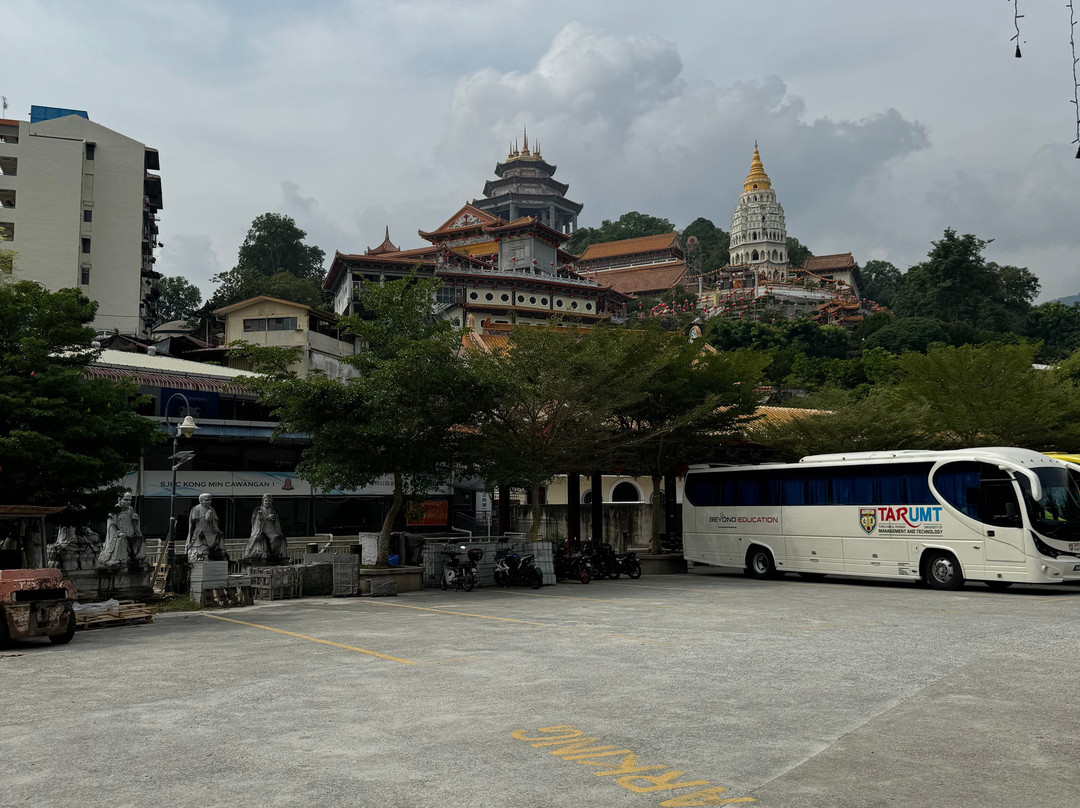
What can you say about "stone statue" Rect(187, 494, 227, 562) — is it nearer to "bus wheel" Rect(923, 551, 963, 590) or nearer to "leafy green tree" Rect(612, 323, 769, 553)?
"leafy green tree" Rect(612, 323, 769, 553)

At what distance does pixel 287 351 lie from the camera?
819 inches

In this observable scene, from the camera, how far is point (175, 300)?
92.2 m

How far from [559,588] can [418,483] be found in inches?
165

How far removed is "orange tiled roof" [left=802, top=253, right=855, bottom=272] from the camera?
418 feet

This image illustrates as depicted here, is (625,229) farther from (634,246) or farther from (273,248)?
(273,248)

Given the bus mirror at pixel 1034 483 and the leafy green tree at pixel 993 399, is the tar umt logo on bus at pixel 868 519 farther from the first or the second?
the leafy green tree at pixel 993 399

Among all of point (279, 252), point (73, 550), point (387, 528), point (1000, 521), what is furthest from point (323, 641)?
point (279, 252)

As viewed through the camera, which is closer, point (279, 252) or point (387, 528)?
point (387, 528)

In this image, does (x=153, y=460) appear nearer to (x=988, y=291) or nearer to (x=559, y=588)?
(x=559, y=588)

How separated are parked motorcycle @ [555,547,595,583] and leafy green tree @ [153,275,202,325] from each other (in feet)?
250

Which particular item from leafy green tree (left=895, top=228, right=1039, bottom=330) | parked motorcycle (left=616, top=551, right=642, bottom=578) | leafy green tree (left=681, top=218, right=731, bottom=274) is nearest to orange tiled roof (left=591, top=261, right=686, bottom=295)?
leafy green tree (left=681, top=218, right=731, bottom=274)

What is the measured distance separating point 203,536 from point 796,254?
427 ft

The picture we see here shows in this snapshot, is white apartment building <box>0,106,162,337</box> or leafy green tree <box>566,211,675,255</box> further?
leafy green tree <box>566,211,675,255</box>

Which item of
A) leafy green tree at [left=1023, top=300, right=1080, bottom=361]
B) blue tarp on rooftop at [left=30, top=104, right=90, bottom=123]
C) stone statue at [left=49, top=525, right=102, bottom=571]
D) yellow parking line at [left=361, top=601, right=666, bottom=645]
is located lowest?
yellow parking line at [left=361, top=601, right=666, bottom=645]
